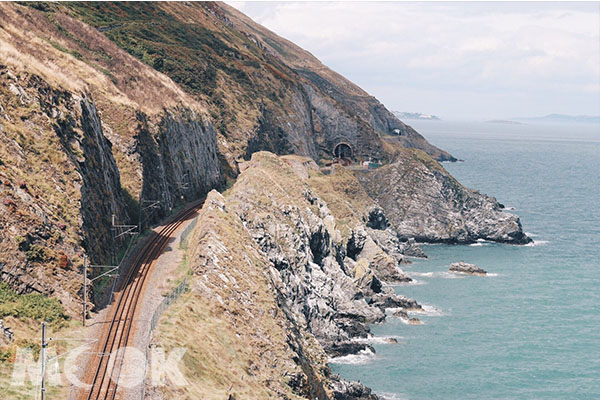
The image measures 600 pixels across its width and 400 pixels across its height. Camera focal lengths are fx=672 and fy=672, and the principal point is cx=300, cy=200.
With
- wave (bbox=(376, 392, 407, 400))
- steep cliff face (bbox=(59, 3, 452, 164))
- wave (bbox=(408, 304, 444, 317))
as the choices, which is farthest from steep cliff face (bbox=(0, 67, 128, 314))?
steep cliff face (bbox=(59, 3, 452, 164))

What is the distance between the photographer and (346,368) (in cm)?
7006

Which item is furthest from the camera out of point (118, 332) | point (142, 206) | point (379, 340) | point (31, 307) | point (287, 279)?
point (379, 340)

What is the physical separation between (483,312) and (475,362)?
18.3m

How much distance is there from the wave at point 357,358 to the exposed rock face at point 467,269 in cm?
4291

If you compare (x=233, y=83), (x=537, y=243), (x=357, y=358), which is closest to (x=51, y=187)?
(x=357, y=358)

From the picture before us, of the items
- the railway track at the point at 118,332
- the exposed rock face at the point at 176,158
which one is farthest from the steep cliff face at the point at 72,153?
the railway track at the point at 118,332

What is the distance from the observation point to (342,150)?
181375 mm

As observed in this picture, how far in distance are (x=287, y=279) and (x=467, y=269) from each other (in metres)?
56.4

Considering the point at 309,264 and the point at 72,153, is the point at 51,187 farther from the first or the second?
the point at 309,264

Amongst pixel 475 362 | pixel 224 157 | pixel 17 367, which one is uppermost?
pixel 224 157

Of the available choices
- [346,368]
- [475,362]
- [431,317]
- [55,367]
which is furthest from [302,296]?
[55,367]

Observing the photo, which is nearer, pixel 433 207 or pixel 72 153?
pixel 72 153

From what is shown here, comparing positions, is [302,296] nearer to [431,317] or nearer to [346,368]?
[346,368]

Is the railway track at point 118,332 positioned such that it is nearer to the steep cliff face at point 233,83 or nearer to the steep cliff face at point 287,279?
the steep cliff face at point 287,279
